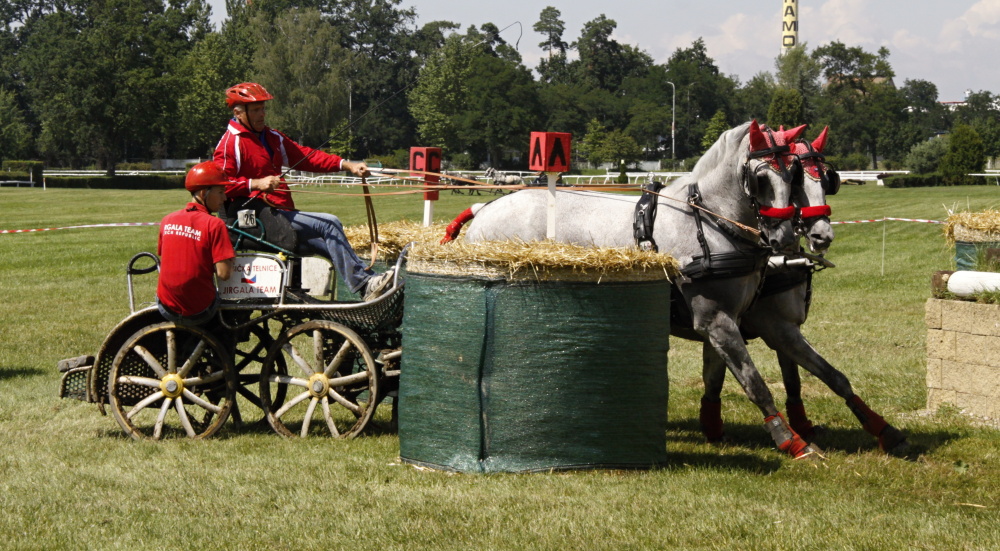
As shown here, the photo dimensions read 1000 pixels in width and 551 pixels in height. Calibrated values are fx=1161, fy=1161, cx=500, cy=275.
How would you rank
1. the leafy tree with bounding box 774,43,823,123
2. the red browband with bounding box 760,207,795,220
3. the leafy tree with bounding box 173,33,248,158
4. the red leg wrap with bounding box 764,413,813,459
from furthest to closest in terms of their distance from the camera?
1. the leafy tree with bounding box 774,43,823,123
2. the leafy tree with bounding box 173,33,248,158
3. the red leg wrap with bounding box 764,413,813,459
4. the red browband with bounding box 760,207,795,220

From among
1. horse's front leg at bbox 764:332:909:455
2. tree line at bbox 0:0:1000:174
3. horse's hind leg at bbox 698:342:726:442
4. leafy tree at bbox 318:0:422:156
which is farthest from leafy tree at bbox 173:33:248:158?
horse's front leg at bbox 764:332:909:455

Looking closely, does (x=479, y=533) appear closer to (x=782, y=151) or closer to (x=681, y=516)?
(x=681, y=516)

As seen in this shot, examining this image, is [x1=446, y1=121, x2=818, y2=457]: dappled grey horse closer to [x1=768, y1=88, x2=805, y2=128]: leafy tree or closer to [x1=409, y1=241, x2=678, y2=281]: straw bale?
[x1=409, y1=241, x2=678, y2=281]: straw bale

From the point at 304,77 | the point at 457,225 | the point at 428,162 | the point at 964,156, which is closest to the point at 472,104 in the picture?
the point at 304,77

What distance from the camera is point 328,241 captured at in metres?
8.12

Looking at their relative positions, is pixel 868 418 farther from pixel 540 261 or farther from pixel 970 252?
pixel 970 252

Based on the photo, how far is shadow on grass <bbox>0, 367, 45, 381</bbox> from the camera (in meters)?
10.9

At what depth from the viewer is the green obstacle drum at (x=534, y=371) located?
664 cm

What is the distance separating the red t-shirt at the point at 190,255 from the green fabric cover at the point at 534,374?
160cm

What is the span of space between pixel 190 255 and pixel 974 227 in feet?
25.6

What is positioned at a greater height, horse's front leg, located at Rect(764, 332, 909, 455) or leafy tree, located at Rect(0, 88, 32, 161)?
leafy tree, located at Rect(0, 88, 32, 161)

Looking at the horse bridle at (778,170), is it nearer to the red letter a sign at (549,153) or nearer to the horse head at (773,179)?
the horse head at (773,179)

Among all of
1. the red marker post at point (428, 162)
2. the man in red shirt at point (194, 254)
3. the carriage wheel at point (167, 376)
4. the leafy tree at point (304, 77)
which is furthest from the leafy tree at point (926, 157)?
the man in red shirt at point (194, 254)

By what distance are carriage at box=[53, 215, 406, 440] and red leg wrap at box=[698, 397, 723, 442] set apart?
219 cm
